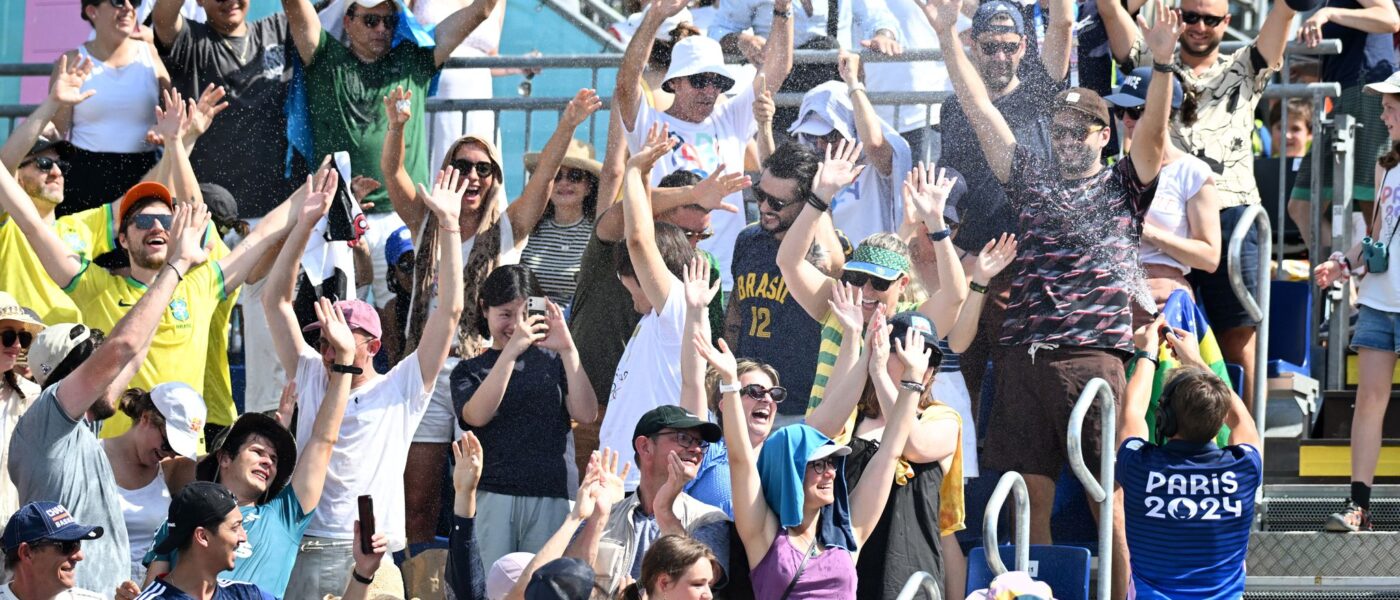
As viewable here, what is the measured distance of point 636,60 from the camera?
9289mm

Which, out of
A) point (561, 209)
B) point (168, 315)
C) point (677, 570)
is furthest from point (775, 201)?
point (677, 570)

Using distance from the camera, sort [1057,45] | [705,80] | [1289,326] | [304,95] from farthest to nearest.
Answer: [304,95]
[1289,326]
[705,80]
[1057,45]

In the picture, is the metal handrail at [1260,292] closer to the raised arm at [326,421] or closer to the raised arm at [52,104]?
the raised arm at [326,421]

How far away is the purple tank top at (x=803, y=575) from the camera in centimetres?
659

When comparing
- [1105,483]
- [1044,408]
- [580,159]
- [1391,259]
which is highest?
[580,159]

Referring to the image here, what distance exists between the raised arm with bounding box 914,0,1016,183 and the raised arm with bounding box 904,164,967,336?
0.31m

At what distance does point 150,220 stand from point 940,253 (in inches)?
117

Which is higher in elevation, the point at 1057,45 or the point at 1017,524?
the point at 1057,45

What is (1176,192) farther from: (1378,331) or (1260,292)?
(1378,331)

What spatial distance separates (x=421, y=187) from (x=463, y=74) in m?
2.19

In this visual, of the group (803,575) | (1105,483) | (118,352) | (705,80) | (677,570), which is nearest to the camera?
(677,570)

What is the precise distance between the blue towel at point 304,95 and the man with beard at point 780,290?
202 centimetres

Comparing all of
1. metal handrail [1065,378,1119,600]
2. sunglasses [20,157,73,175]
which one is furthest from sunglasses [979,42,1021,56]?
sunglasses [20,157,73,175]

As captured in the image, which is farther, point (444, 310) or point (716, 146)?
point (716, 146)
